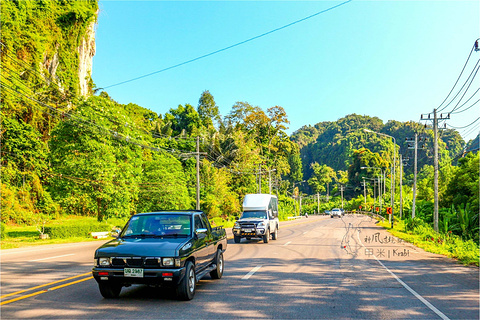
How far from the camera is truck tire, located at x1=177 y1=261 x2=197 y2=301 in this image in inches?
305

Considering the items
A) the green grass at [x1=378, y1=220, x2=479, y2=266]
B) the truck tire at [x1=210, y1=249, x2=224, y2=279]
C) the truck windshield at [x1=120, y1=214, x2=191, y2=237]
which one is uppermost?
the truck windshield at [x1=120, y1=214, x2=191, y2=237]

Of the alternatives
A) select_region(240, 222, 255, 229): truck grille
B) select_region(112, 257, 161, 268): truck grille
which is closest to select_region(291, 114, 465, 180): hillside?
select_region(240, 222, 255, 229): truck grille

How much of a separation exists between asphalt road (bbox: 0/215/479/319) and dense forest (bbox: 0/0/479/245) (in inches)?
655

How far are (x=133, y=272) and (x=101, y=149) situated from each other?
85.7 feet

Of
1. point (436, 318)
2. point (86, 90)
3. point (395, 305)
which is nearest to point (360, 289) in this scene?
point (395, 305)

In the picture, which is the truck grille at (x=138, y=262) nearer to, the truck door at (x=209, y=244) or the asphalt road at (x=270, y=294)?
the asphalt road at (x=270, y=294)

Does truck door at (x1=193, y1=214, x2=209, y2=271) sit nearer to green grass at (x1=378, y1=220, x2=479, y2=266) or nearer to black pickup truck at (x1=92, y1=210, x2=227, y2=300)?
black pickup truck at (x1=92, y1=210, x2=227, y2=300)

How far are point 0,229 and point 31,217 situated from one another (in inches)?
144

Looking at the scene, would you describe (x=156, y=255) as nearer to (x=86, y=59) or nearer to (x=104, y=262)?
(x=104, y=262)

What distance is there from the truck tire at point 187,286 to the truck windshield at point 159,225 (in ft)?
2.92

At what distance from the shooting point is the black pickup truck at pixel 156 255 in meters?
7.42

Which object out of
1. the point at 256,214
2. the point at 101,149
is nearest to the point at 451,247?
the point at 256,214

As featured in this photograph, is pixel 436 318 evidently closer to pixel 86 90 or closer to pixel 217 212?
pixel 217 212

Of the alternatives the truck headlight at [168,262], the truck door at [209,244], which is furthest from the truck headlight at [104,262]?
the truck door at [209,244]
